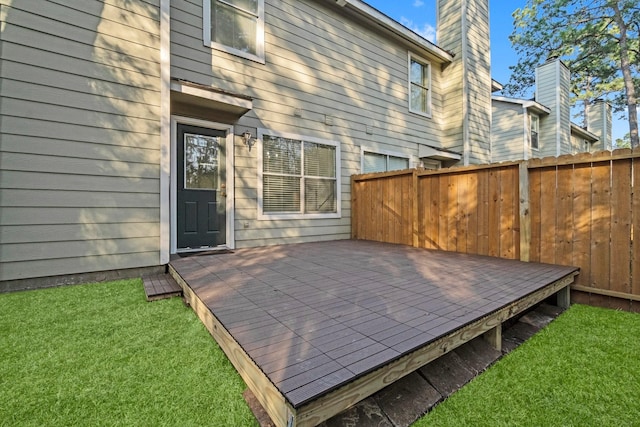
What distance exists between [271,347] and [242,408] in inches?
13.4

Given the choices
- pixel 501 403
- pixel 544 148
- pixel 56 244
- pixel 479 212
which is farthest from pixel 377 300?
pixel 544 148

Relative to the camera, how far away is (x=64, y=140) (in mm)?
3293

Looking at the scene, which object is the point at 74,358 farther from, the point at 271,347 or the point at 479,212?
the point at 479,212

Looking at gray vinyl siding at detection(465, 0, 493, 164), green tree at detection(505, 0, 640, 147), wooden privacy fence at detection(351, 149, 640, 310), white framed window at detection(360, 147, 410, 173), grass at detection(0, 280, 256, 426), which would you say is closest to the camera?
grass at detection(0, 280, 256, 426)

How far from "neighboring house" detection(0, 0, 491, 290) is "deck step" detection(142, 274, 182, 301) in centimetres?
36

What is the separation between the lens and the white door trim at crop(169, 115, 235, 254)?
428 centimetres

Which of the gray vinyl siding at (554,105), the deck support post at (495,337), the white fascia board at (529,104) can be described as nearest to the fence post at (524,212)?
the deck support post at (495,337)

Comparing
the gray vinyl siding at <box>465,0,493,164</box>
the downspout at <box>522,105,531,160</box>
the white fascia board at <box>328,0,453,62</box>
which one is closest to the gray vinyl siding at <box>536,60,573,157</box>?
the downspout at <box>522,105,531,160</box>

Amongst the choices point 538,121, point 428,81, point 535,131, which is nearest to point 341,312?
point 428,81

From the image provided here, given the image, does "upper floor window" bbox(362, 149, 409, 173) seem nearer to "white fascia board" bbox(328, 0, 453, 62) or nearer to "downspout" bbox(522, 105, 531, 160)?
"white fascia board" bbox(328, 0, 453, 62)

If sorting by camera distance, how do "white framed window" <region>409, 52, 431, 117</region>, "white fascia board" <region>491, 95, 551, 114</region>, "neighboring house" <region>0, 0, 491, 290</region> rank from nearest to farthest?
"neighboring house" <region>0, 0, 491, 290</region> < "white framed window" <region>409, 52, 431, 117</region> < "white fascia board" <region>491, 95, 551, 114</region>

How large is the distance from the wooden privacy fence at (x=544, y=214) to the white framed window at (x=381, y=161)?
138 cm

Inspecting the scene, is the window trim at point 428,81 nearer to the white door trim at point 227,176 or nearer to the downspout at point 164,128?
the white door trim at point 227,176

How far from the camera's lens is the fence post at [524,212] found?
3.59 meters
